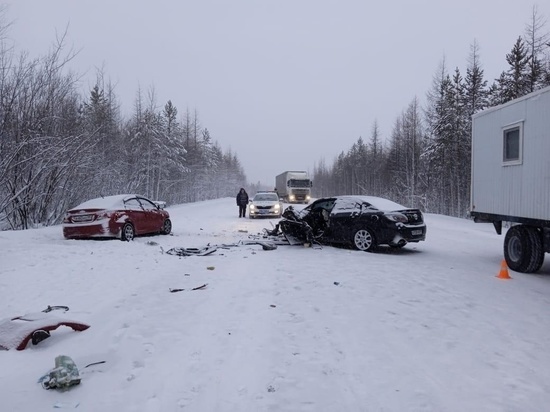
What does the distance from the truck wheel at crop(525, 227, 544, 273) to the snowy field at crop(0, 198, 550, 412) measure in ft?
1.19

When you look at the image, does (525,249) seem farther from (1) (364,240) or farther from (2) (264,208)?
(2) (264,208)

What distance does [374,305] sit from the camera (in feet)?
18.9

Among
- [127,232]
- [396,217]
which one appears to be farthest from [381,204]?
[127,232]

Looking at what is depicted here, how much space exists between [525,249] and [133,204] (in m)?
11.2

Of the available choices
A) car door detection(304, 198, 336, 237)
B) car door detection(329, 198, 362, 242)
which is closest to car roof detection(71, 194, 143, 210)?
car door detection(304, 198, 336, 237)

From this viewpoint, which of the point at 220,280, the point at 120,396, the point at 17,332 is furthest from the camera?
the point at 220,280

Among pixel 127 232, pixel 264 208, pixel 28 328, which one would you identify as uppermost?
pixel 264 208

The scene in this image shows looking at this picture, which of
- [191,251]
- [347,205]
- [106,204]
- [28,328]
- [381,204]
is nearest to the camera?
[28,328]

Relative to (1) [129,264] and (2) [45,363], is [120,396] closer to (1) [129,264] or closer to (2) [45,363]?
(2) [45,363]

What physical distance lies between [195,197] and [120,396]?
6462 cm

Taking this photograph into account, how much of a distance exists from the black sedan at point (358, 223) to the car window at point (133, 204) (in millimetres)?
4931

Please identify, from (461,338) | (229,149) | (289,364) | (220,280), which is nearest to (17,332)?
(289,364)

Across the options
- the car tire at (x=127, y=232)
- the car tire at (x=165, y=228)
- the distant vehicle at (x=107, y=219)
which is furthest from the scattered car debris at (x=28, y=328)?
the car tire at (x=165, y=228)

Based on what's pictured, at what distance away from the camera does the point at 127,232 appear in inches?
481
